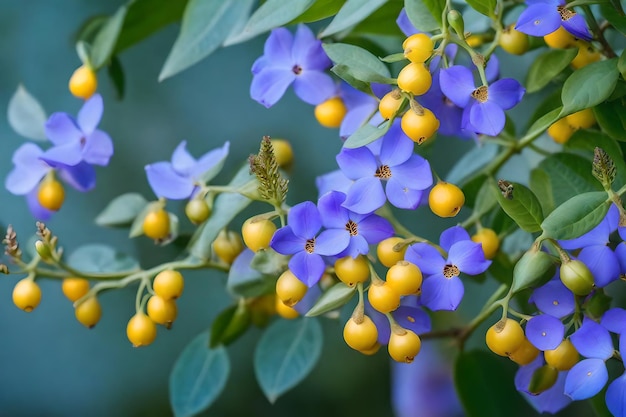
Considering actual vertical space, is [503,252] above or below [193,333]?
above

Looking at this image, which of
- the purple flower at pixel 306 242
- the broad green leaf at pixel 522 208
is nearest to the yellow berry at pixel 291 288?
the purple flower at pixel 306 242

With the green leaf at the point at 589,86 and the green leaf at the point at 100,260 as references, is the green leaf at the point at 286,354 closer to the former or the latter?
the green leaf at the point at 100,260

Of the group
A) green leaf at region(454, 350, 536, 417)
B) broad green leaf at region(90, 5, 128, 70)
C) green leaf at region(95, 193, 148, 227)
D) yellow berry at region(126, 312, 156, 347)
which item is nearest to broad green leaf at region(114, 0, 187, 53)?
broad green leaf at region(90, 5, 128, 70)

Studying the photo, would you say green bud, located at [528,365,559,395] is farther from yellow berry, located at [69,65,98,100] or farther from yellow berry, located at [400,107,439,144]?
yellow berry, located at [69,65,98,100]

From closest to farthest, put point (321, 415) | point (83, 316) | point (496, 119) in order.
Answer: point (496, 119) < point (83, 316) < point (321, 415)

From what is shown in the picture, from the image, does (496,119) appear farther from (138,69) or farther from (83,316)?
(138,69)

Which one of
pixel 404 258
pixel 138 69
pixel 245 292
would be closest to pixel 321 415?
pixel 138 69

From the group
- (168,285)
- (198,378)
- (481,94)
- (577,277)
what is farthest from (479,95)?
(198,378)
